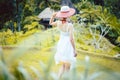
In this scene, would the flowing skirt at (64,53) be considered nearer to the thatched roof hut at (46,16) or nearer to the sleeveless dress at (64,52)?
the sleeveless dress at (64,52)

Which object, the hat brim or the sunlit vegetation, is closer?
the hat brim

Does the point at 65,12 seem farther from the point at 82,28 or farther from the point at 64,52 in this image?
the point at 64,52

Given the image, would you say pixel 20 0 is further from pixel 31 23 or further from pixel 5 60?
pixel 5 60

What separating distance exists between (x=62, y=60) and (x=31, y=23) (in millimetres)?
398

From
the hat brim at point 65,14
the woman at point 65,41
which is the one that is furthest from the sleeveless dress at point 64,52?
the hat brim at point 65,14

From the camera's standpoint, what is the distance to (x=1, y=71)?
344 millimetres

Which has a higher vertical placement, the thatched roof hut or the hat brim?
the hat brim

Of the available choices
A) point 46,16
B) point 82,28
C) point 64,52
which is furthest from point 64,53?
point 46,16

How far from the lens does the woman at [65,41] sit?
2487mm

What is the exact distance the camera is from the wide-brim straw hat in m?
2.50

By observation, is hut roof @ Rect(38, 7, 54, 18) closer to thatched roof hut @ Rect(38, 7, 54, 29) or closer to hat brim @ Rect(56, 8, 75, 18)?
thatched roof hut @ Rect(38, 7, 54, 29)

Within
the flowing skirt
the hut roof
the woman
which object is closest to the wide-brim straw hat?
the woman

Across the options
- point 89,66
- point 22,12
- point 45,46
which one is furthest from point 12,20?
point 89,66

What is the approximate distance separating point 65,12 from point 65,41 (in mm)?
218
